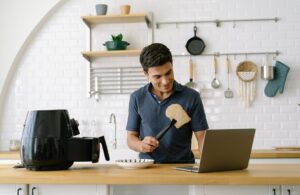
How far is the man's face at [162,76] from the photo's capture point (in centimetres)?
289

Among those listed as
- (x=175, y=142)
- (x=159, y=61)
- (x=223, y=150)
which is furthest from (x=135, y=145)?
(x=223, y=150)

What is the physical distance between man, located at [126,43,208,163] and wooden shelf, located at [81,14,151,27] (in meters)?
1.99

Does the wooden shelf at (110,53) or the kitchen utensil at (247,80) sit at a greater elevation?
the wooden shelf at (110,53)

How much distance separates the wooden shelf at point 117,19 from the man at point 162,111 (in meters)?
1.99

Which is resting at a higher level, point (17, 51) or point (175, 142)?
point (17, 51)

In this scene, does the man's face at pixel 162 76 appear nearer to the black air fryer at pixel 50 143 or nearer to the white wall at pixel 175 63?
the black air fryer at pixel 50 143

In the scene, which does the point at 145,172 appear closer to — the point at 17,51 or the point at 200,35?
the point at 200,35

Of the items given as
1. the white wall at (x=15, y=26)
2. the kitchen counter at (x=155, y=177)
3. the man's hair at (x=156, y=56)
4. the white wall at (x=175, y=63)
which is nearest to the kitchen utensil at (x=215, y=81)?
the white wall at (x=175, y=63)

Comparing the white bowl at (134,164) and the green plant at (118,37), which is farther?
the green plant at (118,37)

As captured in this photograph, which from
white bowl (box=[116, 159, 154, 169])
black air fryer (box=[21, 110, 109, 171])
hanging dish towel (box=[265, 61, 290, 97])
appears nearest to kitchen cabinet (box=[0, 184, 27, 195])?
black air fryer (box=[21, 110, 109, 171])

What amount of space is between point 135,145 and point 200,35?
8.24 ft

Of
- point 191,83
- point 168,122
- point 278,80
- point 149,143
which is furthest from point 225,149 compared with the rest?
point 278,80

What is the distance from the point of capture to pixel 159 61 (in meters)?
2.85

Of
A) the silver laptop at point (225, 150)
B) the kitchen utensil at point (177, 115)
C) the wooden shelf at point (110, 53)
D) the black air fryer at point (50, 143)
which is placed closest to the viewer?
the silver laptop at point (225, 150)
